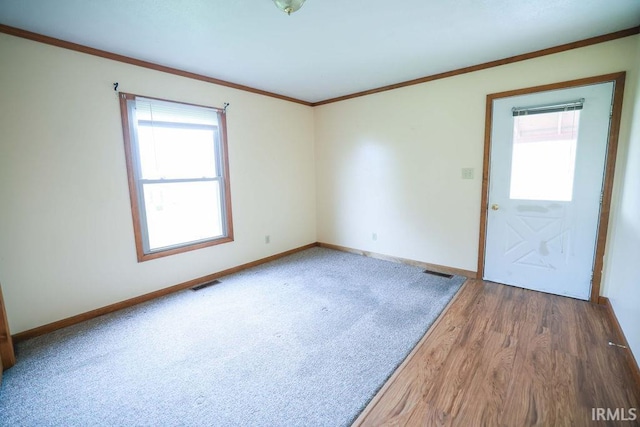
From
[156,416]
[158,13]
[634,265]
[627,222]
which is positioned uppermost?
[158,13]

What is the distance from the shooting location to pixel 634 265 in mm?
1960

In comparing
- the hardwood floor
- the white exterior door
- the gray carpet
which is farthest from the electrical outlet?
the hardwood floor

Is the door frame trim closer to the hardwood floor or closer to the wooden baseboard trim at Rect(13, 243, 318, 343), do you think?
the hardwood floor

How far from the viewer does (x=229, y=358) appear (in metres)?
2.07

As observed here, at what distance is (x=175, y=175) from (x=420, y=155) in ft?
9.95

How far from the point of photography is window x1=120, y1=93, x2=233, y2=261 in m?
2.90

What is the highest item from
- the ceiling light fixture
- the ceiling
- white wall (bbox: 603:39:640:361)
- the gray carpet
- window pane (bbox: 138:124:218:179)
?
the ceiling

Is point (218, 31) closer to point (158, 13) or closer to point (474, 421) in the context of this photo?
point (158, 13)

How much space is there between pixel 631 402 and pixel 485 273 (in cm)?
181

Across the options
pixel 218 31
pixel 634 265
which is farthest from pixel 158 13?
pixel 634 265

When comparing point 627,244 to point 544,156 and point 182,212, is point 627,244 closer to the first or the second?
point 544,156

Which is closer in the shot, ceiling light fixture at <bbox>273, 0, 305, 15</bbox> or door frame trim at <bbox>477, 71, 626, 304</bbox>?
ceiling light fixture at <bbox>273, 0, 305, 15</bbox>

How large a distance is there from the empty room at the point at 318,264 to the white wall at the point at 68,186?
0.02m

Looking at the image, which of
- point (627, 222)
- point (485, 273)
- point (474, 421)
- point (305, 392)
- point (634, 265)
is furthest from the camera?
point (485, 273)
